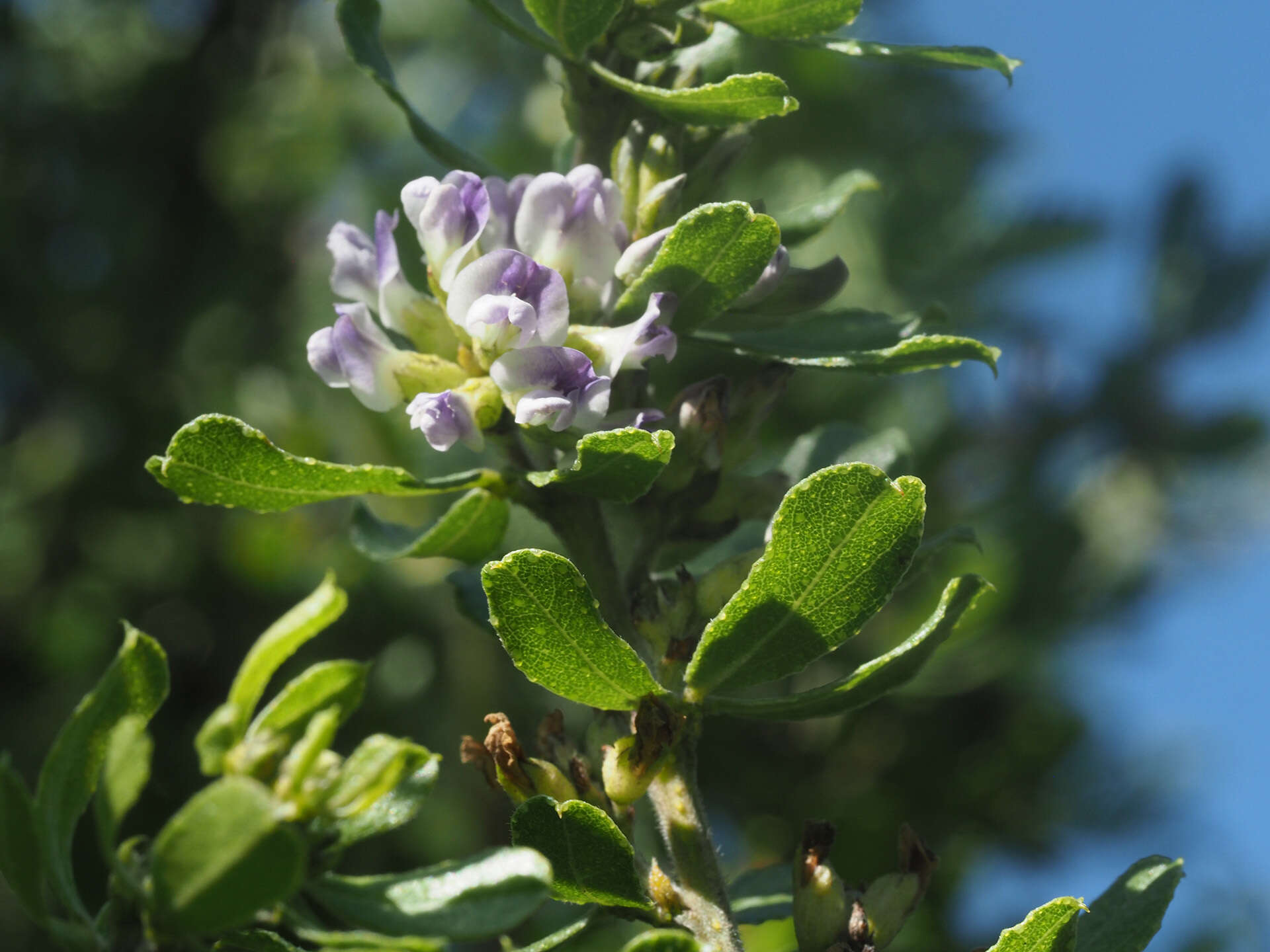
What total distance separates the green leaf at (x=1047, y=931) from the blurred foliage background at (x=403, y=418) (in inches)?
47.4

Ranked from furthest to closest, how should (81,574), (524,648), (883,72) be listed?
(883,72), (81,574), (524,648)

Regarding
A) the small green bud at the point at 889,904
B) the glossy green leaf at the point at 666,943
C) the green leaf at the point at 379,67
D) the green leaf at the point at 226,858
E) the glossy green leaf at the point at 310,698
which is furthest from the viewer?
the green leaf at the point at 379,67

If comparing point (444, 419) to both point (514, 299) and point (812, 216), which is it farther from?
point (812, 216)

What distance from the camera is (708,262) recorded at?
1.24 metres

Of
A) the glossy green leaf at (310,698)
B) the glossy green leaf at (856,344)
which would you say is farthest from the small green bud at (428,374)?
the glossy green leaf at (310,698)

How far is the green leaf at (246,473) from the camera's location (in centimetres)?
118

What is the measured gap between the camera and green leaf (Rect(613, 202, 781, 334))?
47.2 inches

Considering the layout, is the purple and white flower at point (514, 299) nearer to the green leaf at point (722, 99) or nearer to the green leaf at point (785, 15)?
the green leaf at point (722, 99)

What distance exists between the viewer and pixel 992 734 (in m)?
3.28

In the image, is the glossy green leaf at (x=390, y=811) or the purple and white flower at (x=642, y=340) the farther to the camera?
the purple and white flower at (x=642, y=340)

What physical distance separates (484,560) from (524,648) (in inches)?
13.9

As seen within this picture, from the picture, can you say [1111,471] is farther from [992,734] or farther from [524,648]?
[524,648]

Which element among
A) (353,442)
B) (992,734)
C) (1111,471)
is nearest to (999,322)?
(1111,471)

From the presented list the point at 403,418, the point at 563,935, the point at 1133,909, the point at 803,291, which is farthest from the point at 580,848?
the point at 403,418
